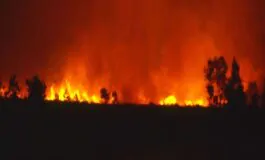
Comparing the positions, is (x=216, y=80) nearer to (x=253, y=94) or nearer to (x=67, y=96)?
(x=253, y=94)

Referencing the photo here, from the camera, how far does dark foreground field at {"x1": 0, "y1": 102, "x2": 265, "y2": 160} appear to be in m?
41.4

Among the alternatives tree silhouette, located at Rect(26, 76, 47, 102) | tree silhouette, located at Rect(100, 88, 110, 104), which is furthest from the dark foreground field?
tree silhouette, located at Rect(100, 88, 110, 104)

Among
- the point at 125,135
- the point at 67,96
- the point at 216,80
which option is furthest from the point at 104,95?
the point at 125,135

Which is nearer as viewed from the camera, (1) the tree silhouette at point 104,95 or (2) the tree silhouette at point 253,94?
(2) the tree silhouette at point 253,94

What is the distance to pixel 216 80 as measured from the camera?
7962 cm

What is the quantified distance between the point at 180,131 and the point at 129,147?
9617 mm

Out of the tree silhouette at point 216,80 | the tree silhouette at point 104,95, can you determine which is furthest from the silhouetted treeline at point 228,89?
the tree silhouette at point 104,95

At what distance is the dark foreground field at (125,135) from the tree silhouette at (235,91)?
13.0ft

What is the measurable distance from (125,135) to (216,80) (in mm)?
33047

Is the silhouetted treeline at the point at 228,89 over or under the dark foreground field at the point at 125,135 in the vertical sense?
over

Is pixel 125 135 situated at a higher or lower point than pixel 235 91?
lower

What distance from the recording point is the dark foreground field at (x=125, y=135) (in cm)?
4138

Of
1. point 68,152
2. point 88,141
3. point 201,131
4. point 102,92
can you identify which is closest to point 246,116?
point 201,131

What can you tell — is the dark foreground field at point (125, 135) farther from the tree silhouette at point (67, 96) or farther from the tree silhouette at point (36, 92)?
the tree silhouette at point (67, 96)
